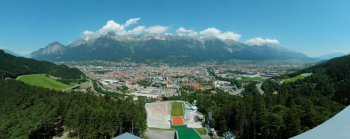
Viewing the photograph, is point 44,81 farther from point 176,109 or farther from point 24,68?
point 176,109

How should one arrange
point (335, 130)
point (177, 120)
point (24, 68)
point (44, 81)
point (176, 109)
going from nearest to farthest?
point (335, 130)
point (177, 120)
point (176, 109)
point (44, 81)
point (24, 68)

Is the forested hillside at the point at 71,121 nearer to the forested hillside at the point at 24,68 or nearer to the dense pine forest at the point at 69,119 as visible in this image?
the dense pine forest at the point at 69,119

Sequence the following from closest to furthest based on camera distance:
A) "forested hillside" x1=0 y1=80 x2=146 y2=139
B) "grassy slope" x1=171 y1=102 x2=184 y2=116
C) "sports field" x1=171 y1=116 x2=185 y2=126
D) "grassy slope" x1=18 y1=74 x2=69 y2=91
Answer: "forested hillside" x1=0 y1=80 x2=146 y2=139 → "sports field" x1=171 y1=116 x2=185 y2=126 → "grassy slope" x1=171 y1=102 x2=184 y2=116 → "grassy slope" x1=18 y1=74 x2=69 y2=91

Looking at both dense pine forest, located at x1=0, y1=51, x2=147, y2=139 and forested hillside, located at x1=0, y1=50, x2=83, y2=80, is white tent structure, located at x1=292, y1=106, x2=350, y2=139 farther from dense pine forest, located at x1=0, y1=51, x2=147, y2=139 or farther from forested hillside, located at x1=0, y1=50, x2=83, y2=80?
forested hillside, located at x1=0, y1=50, x2=83, y2=80

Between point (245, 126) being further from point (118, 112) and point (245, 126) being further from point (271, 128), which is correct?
point (118, 112)

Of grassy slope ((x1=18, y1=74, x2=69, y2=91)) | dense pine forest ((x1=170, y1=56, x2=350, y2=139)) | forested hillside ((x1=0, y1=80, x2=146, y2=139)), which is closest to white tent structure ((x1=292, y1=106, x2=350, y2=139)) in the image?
dense pine forest ((x1=170, y1=56, x2=350, y2=139))

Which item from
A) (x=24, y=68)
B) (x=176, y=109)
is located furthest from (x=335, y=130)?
(x=24, y=68)

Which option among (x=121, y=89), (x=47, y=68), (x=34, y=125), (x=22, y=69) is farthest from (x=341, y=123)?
(x=47, y=68)
